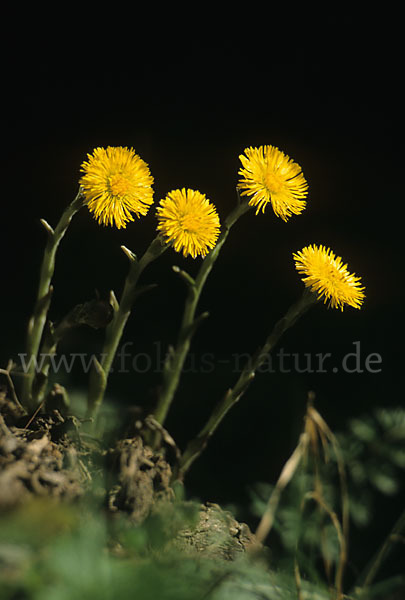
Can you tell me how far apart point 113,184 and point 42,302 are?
208 millimetres

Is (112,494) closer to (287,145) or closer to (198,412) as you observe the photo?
(198,412)

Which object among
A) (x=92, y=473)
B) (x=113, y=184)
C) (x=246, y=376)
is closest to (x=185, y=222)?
(x=113, y=184)

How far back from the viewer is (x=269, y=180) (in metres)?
0.77

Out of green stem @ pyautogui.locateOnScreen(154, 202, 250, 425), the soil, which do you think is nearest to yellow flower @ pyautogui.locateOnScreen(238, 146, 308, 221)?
green stem @ pyautogui.locateOnScreen(154, 202, 250, 425)

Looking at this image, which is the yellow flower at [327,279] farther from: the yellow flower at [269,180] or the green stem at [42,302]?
the green stem at [42,302]

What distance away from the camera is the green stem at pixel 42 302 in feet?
2.69

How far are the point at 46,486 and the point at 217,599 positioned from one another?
0.26 metres

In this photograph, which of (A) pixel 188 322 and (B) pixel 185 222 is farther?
(A) pixel 188 322

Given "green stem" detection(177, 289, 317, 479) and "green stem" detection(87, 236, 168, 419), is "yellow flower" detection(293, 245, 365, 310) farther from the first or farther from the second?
"green stem" detection(87, 236, 168, 419)

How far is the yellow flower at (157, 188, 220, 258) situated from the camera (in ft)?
2.45

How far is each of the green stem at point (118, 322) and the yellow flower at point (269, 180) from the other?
14 cm

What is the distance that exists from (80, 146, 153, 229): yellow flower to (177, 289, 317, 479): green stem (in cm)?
24

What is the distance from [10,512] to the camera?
22.9 inches

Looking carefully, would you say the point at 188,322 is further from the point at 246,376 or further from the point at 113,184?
the point at 113,184
